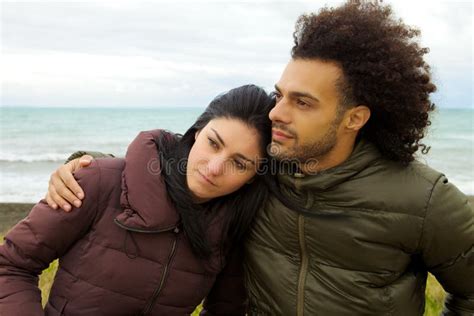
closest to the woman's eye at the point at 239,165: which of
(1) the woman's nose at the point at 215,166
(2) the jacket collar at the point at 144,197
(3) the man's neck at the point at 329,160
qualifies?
(1) the woman's nose at the point at 215,166

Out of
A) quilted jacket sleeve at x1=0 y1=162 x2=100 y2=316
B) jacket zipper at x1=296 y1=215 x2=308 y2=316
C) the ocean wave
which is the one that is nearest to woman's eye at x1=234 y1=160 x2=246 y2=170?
jacket zipper at x1=296 y1=215 x2=308 y2=316

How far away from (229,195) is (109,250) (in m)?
0.79

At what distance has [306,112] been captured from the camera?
3010 millimetres

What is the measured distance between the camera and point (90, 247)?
9.70ft

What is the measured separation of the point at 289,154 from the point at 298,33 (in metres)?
0.77

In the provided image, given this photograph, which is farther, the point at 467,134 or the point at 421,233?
the point at 467,134

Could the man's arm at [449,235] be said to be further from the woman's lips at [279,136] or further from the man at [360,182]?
the woman's lips at [279,136]

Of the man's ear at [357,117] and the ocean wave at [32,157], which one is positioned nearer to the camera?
the man's ear at [357,117]

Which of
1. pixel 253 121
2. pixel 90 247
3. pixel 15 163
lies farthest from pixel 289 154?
pixel 15 163

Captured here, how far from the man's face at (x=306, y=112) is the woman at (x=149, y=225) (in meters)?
0.18

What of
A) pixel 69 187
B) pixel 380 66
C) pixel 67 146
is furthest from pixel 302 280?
pixel 67 146

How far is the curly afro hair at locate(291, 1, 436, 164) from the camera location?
2.98 metres

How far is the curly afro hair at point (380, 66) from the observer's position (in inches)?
117

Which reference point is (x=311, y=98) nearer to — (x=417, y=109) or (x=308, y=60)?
(x=308, y=60)
